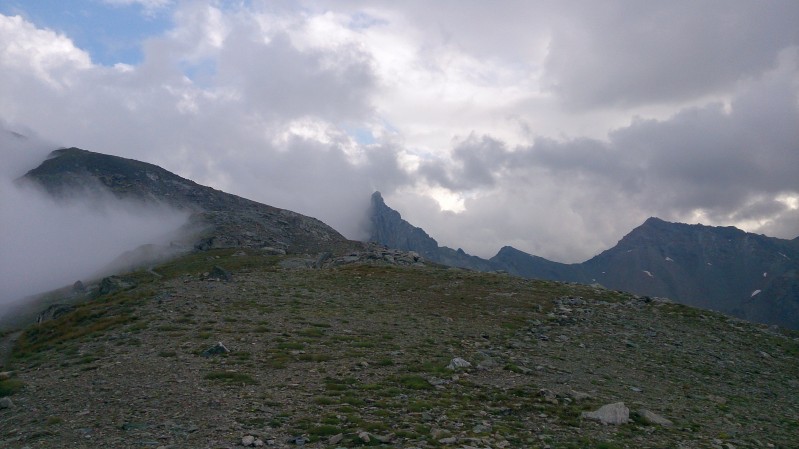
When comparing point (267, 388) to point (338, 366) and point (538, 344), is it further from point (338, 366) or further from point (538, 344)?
point (538, 344)

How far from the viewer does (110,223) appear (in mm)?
188750

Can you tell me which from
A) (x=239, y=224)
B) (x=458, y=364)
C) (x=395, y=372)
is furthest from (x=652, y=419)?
(x=239, y=224)

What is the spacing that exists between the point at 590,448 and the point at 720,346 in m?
25.1

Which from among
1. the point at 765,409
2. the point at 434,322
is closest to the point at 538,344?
the point at 434,322

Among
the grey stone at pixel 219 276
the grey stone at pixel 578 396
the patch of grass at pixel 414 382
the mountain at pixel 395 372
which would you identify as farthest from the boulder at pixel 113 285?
the grey stone at pixel 578 396

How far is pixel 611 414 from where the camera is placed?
18.1 meters

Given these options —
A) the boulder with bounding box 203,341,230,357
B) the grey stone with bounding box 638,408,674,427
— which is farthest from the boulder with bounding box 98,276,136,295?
the grey stone with bounding box 638,408,674,427

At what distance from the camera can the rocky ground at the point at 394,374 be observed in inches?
626

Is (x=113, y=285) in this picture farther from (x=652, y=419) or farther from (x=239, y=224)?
(x=239, y=224)

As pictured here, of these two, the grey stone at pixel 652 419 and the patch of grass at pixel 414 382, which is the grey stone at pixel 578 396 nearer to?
the grey stone at pixel 652 419

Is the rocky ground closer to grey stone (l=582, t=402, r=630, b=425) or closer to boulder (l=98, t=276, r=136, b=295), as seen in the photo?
grey stone (l=582, t=402, r=630, b=425)

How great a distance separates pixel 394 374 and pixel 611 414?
29.1ft

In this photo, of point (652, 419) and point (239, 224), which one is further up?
point (239, 224)

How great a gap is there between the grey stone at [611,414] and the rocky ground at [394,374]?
0.07 meters
